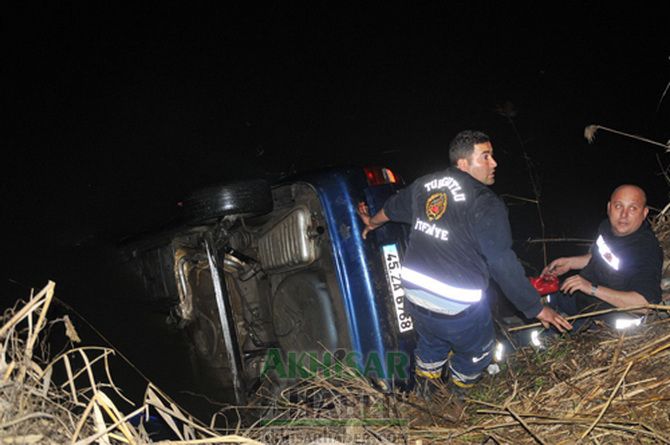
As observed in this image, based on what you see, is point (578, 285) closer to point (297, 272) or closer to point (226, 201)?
point (297, 272)

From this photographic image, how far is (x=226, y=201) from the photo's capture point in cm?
331

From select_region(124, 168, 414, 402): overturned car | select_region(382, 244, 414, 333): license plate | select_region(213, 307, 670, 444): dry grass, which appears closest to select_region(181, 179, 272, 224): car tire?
select_region(124, 168, 414, 402): overturned car

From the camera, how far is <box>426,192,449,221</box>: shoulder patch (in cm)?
310

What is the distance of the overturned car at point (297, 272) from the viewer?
318cm

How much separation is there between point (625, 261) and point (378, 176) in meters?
1.89

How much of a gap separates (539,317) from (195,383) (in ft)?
9.41

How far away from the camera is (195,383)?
411cm

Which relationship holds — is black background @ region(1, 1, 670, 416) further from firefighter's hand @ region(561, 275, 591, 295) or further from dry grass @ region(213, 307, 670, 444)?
dry grass @ region(213, 307, 670, 444)

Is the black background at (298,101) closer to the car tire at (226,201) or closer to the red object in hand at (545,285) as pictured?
the car tire at (226,201)

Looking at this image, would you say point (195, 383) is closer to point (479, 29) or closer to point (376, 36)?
point (376, 36)

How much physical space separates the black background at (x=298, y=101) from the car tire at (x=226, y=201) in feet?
7.24

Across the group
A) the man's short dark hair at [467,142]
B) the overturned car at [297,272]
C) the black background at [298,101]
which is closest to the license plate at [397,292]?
the overturned car at [297,272]

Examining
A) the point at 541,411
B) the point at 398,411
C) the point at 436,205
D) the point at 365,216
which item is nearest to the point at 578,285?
the point at 436,205

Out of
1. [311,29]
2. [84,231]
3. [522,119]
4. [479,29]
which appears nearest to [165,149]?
[84,231]
